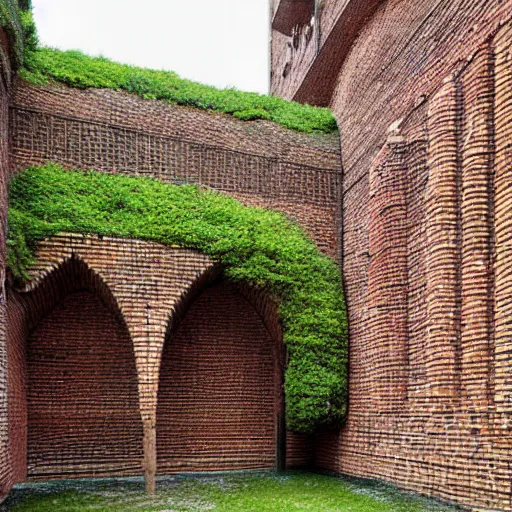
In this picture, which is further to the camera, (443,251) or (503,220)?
(443,251)

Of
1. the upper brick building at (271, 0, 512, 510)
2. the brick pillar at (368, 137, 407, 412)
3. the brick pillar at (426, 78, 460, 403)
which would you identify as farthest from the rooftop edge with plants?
the brick pillar at (426, 78, 460, 403)

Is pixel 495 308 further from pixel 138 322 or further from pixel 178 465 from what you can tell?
pixel 178 465

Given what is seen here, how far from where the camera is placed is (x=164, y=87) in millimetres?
10070

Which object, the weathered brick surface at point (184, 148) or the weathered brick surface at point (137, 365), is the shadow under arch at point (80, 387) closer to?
the weathered brick surface at point (137, 365)

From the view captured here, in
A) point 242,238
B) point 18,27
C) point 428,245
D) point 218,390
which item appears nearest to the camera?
point 428,245

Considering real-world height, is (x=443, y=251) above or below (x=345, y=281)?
below

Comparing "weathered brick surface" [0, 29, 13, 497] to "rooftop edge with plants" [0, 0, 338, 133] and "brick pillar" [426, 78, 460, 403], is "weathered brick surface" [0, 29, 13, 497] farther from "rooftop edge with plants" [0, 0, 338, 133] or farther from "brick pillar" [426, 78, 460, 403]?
"brick pillar" [426, 78, 460, 403]

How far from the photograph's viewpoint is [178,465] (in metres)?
9.95

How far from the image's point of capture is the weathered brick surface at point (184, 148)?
29.6 ft

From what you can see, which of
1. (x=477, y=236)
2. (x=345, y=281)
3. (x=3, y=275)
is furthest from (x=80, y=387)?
(x=477, y=236)

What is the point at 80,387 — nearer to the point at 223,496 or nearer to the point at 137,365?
the point at 137,365

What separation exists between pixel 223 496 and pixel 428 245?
12.8 feet

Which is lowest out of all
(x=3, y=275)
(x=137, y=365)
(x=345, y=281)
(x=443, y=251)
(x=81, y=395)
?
(x=81, y=395)

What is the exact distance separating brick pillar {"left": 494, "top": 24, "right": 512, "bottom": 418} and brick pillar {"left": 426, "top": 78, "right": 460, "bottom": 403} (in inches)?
26.2
